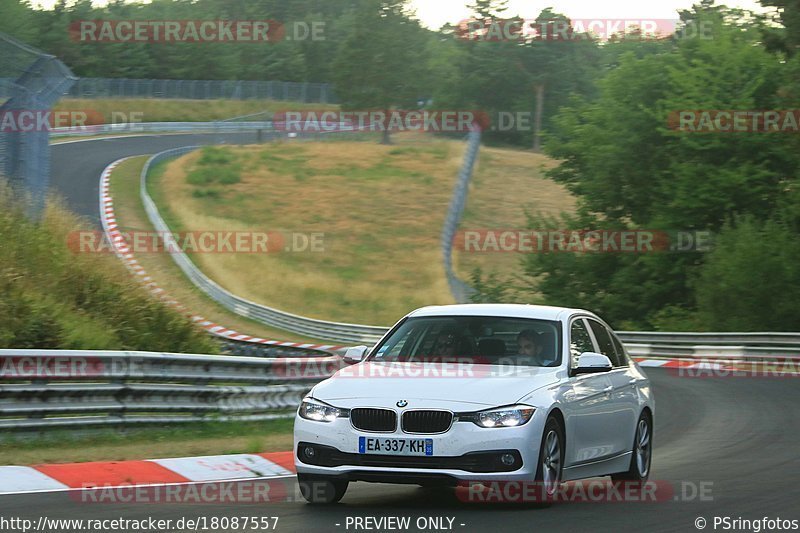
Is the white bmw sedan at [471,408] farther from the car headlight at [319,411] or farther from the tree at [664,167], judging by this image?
the tree at [664,167]

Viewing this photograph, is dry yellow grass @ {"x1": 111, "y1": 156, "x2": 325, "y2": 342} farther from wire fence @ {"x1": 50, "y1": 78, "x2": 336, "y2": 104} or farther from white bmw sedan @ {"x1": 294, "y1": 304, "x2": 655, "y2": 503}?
wire fence @ {"x1": 50, "y1": 78, "x2": 336, "y2": 104}

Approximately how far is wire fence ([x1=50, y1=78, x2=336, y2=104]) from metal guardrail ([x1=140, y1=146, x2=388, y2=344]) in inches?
1376

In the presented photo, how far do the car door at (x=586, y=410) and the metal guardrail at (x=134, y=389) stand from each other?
466cm

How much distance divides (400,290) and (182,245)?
8.59m

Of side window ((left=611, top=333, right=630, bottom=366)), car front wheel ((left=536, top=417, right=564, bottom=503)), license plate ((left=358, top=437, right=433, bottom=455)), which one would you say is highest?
side window ((left=611, top=333, right=630, bottom=366))

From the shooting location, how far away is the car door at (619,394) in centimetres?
1033

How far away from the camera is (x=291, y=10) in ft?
497

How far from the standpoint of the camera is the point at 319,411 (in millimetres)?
8859

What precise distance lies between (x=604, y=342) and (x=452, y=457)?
9.33ft

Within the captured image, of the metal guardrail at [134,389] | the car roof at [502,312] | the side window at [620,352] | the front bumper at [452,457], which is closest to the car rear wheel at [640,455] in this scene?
the side window at [620,352]

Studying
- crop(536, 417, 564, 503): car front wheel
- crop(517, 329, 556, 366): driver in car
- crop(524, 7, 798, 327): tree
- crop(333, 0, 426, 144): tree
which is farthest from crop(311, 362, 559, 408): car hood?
crop(333, 0, 426, 144): tree

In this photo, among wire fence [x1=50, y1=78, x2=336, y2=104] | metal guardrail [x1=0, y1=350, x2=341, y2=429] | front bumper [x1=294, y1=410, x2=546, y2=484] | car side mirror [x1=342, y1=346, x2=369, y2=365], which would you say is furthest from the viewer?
wire fence [x1=50, y1=78, x2=336, y2=104]

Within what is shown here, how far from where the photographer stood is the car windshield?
383 inches

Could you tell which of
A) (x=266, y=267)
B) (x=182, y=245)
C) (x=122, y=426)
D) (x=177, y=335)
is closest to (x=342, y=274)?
(x=266, y=267)
